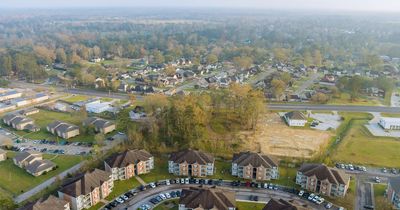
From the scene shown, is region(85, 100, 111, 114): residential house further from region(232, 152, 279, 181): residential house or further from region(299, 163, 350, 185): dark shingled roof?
region(299, 163, 350, 185): dark shingled roof

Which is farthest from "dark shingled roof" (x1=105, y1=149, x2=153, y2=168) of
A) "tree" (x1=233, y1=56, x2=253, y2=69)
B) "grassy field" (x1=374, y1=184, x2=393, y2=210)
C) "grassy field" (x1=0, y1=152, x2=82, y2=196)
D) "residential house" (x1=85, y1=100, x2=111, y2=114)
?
"tree" (x1=233, y1=56, x2=253, y2=69)

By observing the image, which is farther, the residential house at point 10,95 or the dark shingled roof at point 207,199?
the residential house at point 10,95

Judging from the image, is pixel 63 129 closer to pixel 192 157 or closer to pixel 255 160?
pixel 192 157

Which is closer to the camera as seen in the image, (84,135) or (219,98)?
(84,135)

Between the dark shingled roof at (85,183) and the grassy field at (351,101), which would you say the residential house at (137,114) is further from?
the grassy field at (351,101)

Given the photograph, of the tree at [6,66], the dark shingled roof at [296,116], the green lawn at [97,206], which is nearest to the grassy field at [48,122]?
the green lawn at [97,206]

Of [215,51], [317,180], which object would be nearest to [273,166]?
[317,180]

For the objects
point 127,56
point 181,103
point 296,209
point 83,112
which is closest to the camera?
point 296,209

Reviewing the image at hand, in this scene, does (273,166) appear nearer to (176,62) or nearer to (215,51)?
(176,62)
